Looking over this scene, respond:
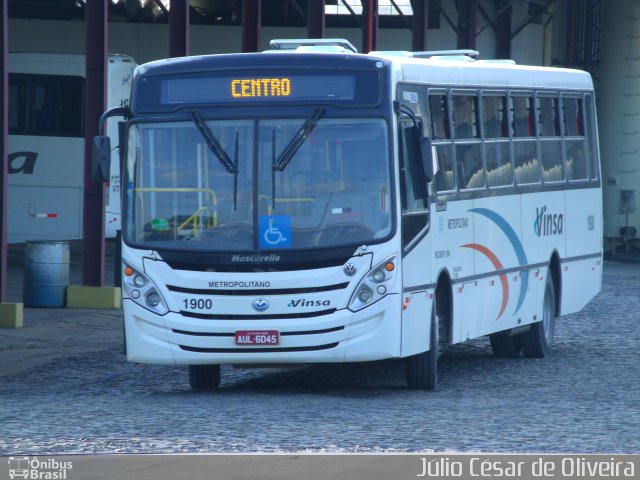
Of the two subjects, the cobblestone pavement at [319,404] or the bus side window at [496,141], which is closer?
the cobblestone pavement at [319,404]

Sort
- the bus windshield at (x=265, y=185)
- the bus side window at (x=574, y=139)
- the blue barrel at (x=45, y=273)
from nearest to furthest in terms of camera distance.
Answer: the bus windshield at (x=265, y=185)
the bus side window at (x=574, y=139)
the blue barrel at (x=45, y=273)

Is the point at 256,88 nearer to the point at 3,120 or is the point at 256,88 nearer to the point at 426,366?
the point at 426,366

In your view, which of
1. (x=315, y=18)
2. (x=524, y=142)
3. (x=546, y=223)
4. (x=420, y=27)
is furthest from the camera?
(x=420, y=27)

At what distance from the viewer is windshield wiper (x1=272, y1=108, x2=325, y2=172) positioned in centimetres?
1310

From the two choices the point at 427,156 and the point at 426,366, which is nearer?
the point at 427,156

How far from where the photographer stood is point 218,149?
13.2 metres

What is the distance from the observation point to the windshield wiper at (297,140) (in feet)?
43.0

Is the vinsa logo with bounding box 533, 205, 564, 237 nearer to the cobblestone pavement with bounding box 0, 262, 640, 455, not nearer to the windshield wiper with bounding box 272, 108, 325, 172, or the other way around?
the cobblestone pavement with bounding box 0, 262, 640, 455

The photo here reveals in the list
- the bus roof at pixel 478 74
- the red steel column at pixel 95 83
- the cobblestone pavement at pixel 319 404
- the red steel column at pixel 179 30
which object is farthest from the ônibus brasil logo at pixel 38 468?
the red steel column at pixel 179 30

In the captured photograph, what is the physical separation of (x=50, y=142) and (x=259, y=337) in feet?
58.5

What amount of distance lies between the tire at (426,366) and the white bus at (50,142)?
16056 millimetres

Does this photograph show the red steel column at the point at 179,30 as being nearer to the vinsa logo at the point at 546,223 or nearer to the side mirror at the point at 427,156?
the vinsa logo at the point at 546,223

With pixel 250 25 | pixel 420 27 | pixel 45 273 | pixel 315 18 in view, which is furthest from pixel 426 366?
pixel 420 27

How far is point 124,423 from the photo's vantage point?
11383 millimetres
